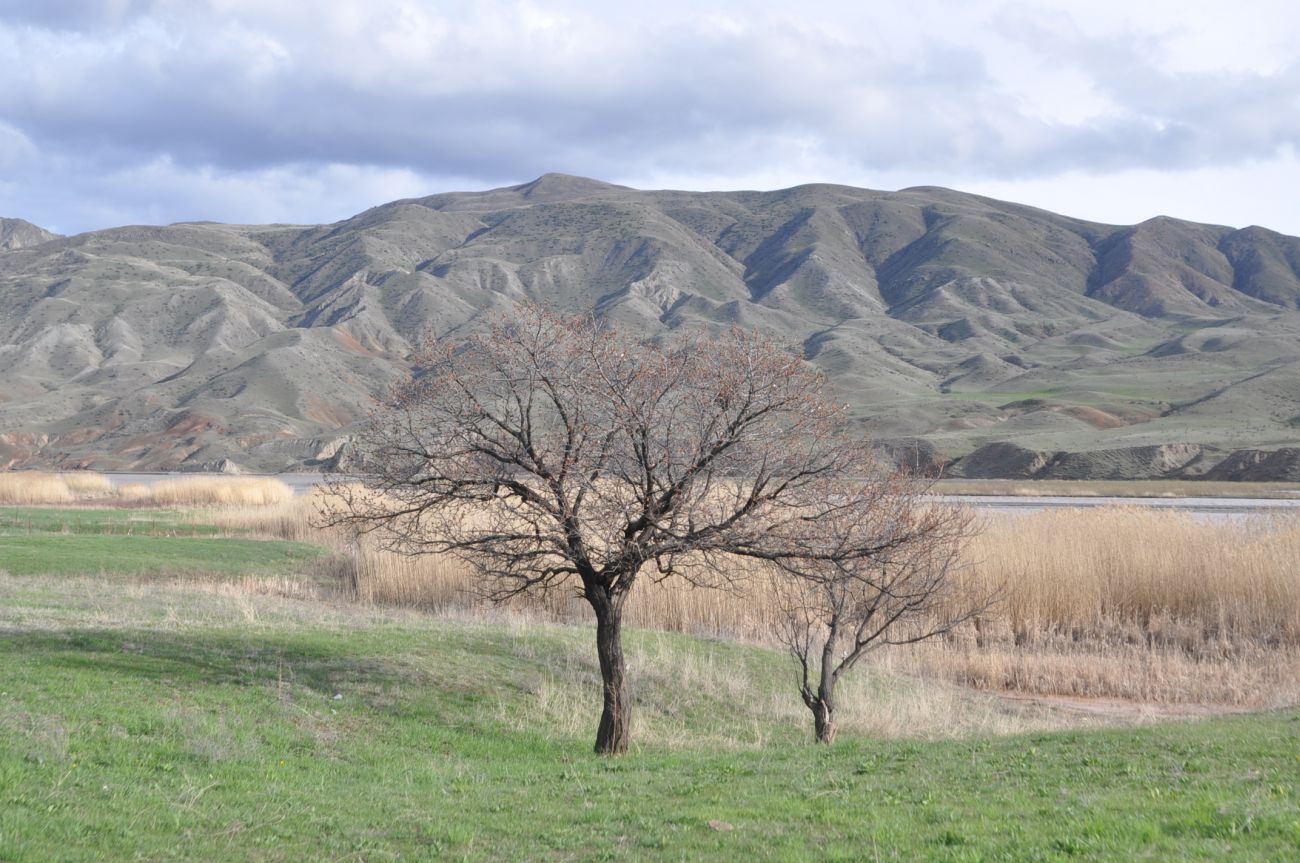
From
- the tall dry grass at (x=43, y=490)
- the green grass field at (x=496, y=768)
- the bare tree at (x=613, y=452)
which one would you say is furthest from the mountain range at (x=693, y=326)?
the bare tree at (x=613, y=452)

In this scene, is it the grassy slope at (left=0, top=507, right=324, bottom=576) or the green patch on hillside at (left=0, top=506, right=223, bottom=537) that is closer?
the grassy slope at (left=0, top=507, right=324, bottom=576)

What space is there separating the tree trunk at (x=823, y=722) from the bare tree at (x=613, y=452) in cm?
244

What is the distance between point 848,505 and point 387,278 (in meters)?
187

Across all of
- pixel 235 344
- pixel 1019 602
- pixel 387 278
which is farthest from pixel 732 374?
pixel 387 278

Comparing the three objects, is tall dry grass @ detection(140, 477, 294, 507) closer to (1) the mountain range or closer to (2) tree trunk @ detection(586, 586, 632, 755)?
(1) the mountain range

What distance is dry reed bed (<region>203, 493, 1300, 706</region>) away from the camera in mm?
21766

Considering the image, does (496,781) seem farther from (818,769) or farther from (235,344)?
(235,344)

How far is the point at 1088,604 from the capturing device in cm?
2545

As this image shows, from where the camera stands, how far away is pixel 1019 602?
1003 inches

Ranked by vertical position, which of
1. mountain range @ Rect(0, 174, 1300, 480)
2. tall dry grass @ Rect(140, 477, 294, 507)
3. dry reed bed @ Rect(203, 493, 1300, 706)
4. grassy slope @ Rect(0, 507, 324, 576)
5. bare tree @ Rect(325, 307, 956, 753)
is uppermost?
mountain range @ Rect(0, 174, 1300, 480)

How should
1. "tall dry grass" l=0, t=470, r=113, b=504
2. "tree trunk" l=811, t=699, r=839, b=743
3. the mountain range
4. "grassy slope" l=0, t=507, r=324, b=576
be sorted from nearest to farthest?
"tree trunk" l=811, t=699, r=839, b=743
"grassy slope" l=0, t=507, r=324, b=576
"tall dry grass" l=0, t=470, r=113, b=504
the mountain range

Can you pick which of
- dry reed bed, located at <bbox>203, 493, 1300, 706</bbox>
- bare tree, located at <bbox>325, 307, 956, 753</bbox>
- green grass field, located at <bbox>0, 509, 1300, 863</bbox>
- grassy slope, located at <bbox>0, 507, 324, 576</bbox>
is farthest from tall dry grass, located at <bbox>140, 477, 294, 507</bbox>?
bare tree, located at <bbox>325, 307, 956, 753</bbox>

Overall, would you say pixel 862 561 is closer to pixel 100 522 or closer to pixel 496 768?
pixel 496 768

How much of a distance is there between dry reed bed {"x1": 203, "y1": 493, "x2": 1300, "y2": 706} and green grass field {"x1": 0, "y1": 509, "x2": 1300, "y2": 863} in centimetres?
519
